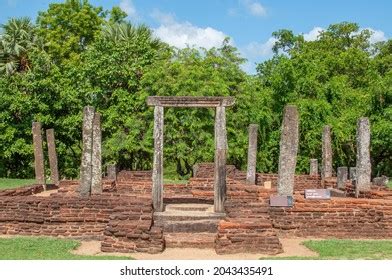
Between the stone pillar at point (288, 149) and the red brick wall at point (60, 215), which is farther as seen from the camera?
the stone pillar at point (288, 149)

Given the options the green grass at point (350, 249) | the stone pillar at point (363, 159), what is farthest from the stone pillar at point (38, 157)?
the green grass at point (350, 249)

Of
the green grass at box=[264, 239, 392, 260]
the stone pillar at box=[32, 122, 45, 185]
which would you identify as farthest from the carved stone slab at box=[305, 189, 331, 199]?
the stone pillar at box=[32, 122, 45, 185]

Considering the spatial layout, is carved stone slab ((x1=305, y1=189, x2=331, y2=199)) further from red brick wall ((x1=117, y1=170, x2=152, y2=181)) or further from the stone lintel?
red brick wall ((x1=117, y1=170, x2=152, y2=181))

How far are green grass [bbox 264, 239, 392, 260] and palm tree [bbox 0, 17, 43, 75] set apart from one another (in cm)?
2579

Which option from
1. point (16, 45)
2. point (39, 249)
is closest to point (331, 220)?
point (39, 249)

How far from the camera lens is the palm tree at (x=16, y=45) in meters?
34.7

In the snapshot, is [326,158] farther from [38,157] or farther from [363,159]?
[38,157]

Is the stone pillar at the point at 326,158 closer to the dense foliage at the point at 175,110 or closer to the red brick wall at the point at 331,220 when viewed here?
the dense foliage at the point at 175,110

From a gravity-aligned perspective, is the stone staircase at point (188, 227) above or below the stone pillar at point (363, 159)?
below

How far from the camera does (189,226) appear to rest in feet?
43.9

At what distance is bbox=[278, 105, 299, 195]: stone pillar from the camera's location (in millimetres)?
14555

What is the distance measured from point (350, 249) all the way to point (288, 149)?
12.7 feet

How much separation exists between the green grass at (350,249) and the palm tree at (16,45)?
25786 millimetres
